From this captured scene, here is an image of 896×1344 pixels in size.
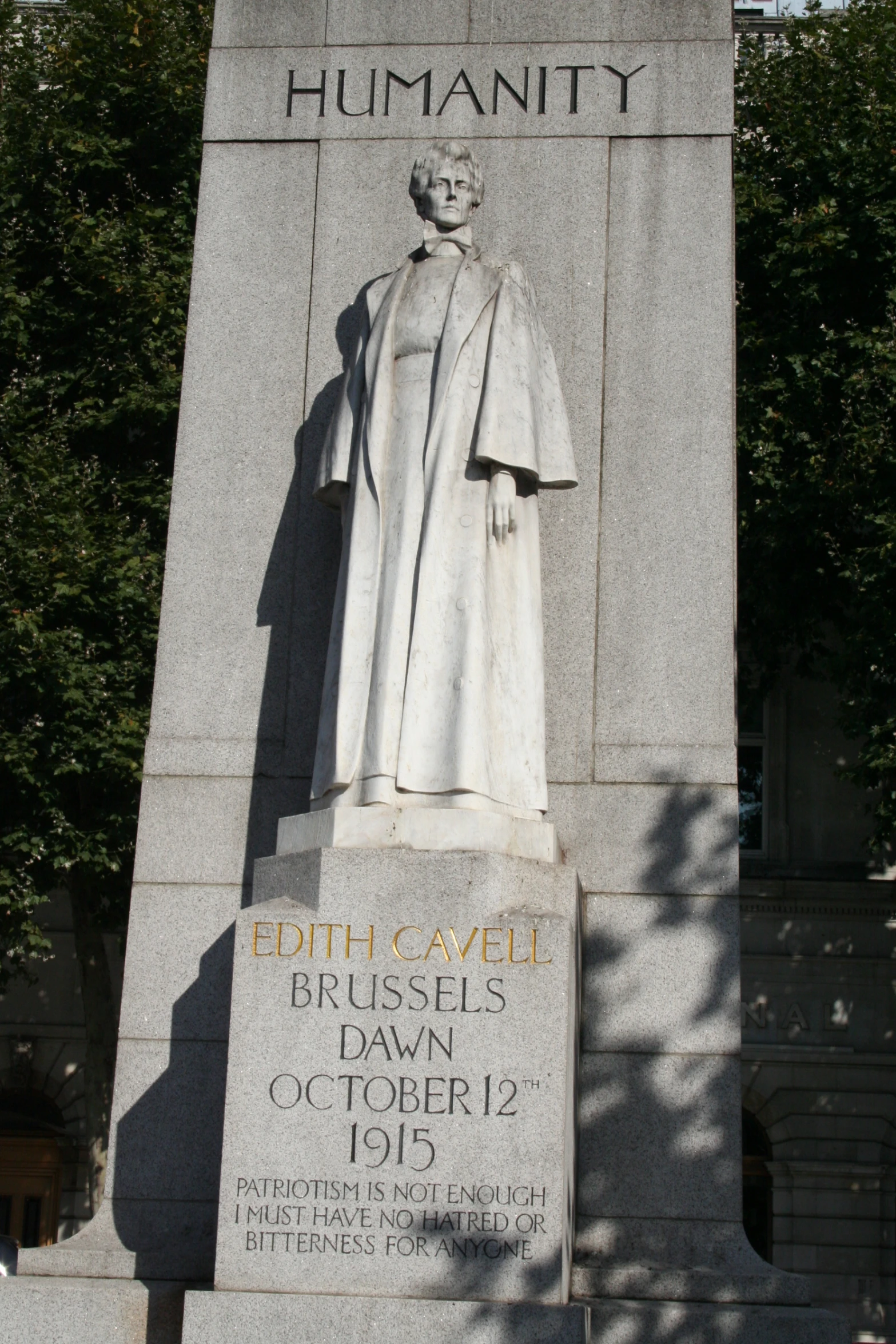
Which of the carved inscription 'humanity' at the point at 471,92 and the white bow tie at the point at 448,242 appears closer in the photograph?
the white bow tie at the point at 448,242

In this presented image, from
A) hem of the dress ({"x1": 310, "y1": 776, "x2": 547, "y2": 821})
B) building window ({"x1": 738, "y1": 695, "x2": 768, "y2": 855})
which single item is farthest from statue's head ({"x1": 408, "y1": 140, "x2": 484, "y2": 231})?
building window ({"x1": 738, "y1": 695, "x2": 768, "y2": 855})

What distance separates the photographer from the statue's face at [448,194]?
9.50 metres

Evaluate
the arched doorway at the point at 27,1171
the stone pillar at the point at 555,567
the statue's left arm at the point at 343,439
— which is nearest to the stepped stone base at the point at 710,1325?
the stone pillar at the point at 555,567

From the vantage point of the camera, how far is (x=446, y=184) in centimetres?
952

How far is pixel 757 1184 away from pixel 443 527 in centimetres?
2082

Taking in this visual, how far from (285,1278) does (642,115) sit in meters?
6.84

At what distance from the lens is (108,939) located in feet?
83.8

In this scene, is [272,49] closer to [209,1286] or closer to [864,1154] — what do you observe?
[209,1286]

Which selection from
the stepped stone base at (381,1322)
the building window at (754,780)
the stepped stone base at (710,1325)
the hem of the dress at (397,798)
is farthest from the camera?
the building window at (754,780)

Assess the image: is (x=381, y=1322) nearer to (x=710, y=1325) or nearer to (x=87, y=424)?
(x=710, y=1325)

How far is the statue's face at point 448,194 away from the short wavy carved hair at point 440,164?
0.07ft

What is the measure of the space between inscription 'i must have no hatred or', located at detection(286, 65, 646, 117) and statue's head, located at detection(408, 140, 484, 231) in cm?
138

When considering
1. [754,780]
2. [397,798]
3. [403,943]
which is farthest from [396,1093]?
[754,780]

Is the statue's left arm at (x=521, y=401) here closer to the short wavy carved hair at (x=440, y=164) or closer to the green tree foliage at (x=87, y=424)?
the short wavy carved hair at (x=440, y=164)
